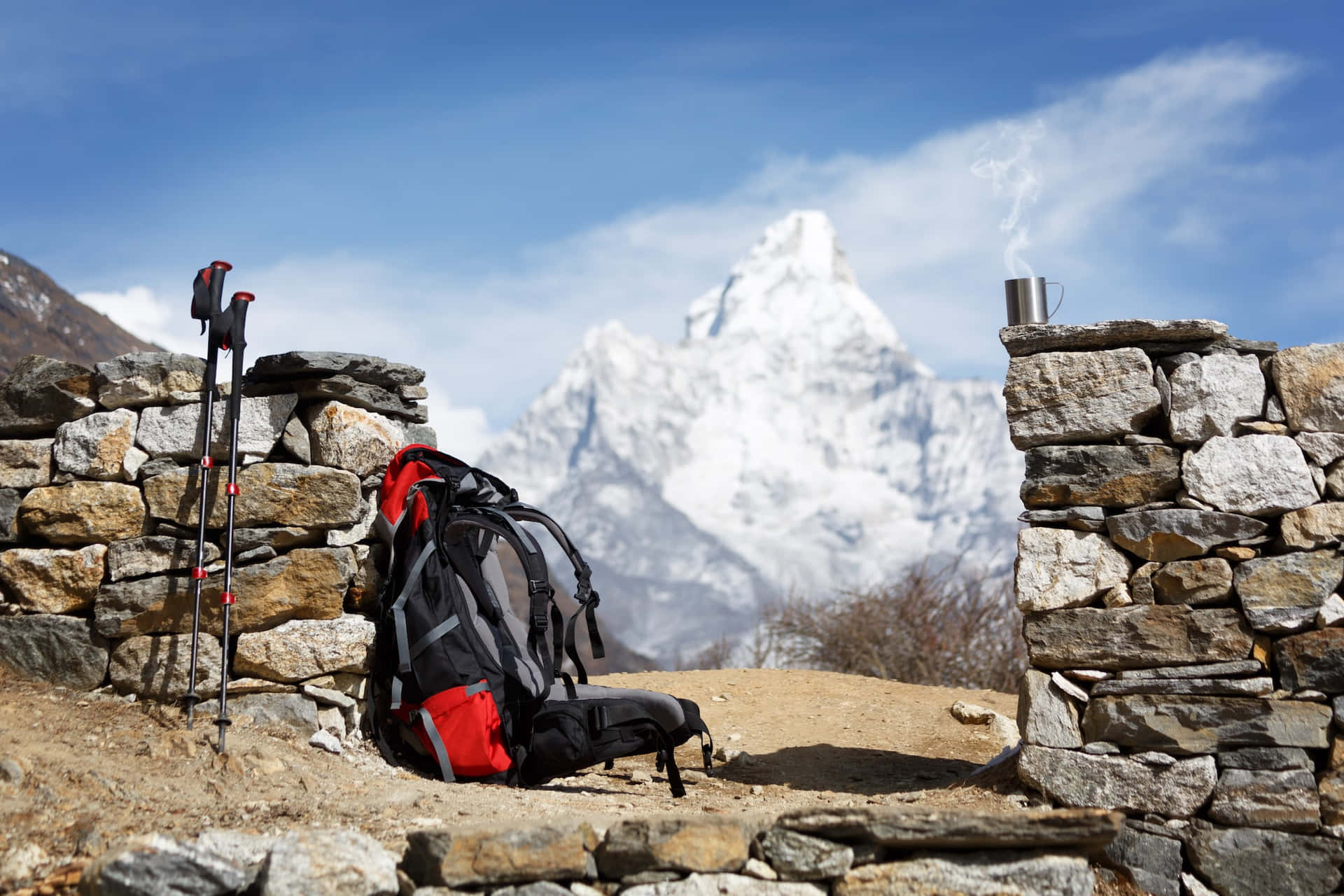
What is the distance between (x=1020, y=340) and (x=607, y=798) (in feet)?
8.61

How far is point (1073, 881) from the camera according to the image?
3260 millimetres

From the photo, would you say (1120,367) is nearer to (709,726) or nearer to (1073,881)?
(1073,881)

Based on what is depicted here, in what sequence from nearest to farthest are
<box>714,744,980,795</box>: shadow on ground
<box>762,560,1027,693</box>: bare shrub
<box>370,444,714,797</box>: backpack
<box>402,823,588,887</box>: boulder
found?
1. <box>402,823,588,887</box>: boulder
2. <box>370,444,714,797</box>: backpack
3. <box>714,744,980,795</box>: shadow on ground
4. <box>762,560,1027,693</box>: bare shrub

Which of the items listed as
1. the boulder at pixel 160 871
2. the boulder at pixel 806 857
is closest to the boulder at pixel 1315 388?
the boulder at pixel 806 857

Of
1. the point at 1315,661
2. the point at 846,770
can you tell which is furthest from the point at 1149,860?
the point at 846,770

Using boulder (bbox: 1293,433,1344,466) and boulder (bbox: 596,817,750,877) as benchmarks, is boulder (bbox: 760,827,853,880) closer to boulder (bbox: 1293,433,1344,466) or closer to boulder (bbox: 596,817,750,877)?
boulder (bbox: 596,817,750,877)

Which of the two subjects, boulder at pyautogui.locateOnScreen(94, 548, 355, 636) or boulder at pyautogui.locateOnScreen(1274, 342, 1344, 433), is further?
boulder at pyautogui.locateOnScreen(94, 548, 355, 636)

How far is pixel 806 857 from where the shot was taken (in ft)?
10.8

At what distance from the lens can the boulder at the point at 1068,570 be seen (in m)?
4.34

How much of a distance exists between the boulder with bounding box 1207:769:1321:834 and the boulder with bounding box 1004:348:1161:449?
141 cm

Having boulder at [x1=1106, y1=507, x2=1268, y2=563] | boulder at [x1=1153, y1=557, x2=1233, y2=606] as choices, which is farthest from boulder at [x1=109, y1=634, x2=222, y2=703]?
boulder at [x1=1153, y1=557, x2=1233, y2=606]

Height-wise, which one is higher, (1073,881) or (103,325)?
(103,325)

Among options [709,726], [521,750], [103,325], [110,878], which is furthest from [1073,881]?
[103,325]

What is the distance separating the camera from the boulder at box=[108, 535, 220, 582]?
4.68m
